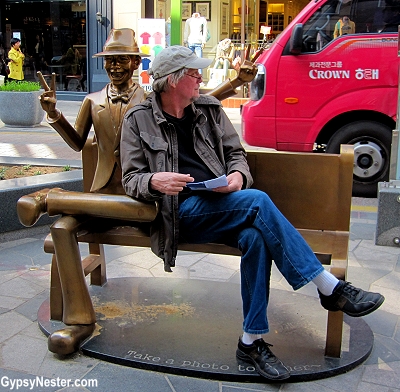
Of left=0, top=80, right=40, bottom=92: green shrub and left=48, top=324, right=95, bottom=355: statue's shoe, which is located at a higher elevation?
left=0, top=80, right=40, bottom=92: green shrub

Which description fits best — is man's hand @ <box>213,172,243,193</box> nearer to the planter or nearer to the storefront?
the planter

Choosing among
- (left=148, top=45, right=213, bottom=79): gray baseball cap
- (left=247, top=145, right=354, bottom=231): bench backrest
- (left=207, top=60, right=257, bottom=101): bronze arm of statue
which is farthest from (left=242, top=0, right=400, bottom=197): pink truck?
(left=148, top=45, right=213, bottom=79): gray baseball cap

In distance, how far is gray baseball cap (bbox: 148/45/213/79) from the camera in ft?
10.1

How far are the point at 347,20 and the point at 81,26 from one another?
479 inches

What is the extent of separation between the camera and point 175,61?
3084 mm

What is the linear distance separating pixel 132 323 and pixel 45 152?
19.7ft

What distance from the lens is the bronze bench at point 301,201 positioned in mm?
3234

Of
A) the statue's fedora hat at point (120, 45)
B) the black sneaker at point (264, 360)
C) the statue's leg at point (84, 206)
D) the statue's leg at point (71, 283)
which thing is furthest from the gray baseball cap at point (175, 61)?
the black sneaker at point (264, 360)

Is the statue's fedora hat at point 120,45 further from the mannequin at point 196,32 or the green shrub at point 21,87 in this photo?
the mannequin at point 196,32

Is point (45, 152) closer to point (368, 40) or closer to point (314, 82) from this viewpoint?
point (314, 82)

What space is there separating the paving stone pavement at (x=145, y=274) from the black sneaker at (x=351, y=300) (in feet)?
1.16

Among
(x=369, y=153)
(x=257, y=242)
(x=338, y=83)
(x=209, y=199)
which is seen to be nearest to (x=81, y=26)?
(x=338, y=83)

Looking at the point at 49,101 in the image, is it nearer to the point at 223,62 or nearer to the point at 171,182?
the point at 171,182

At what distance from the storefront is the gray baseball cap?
44.1 feet
